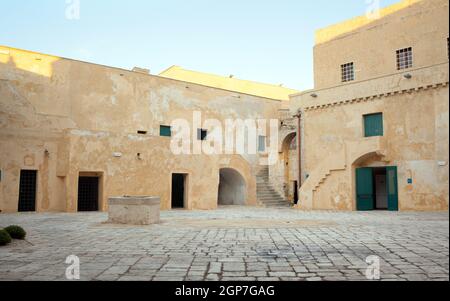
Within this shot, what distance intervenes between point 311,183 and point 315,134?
132 inches

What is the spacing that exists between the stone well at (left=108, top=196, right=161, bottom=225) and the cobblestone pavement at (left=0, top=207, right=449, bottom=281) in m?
1.65

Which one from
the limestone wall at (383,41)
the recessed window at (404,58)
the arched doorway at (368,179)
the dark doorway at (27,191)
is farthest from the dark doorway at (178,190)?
the recessed window at (404,58)

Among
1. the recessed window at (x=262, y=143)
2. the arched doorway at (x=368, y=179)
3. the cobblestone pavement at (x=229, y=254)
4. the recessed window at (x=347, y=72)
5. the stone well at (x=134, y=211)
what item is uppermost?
the recessed window at (x=347, y=72)

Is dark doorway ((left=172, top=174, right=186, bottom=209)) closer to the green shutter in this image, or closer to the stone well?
the green shutter

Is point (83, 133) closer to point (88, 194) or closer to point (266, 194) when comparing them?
point (88, 194)

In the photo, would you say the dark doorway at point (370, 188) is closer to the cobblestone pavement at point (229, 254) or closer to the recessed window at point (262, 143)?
the cobblestone pavement at point (229, 254)

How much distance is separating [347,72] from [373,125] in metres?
5.22

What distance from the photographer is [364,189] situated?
20688 millimetres

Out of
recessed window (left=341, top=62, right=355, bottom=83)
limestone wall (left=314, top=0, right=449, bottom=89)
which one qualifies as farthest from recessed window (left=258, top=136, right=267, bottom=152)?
recessed window (left=341, top=62, right=355, bottom=83)

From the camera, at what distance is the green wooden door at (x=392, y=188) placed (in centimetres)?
1975

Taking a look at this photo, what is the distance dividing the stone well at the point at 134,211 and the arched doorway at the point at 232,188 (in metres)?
14.1

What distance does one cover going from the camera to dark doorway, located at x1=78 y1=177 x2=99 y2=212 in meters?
20.4
